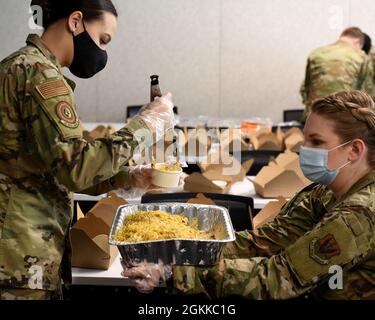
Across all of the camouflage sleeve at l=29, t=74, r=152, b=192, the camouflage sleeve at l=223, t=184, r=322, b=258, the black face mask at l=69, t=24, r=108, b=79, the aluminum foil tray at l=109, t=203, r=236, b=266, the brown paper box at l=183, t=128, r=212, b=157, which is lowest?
the brown paper box at l=183, t=128, r=212, b=157

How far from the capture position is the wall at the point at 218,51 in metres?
6.49

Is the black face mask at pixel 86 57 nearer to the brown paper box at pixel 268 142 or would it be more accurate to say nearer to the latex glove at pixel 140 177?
the latex glove at pixel 140 177

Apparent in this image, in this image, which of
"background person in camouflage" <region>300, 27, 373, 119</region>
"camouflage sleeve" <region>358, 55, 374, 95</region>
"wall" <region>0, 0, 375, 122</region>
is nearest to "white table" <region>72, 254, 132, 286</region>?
"background person in camouflage" <region>300, 27, 373, 119</region>

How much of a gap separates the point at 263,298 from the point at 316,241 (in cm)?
19

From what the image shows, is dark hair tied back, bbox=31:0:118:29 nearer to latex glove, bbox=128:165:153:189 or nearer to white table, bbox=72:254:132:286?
latex glove, bbox=128:165:153:189

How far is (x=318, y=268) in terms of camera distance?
1465 millimetres

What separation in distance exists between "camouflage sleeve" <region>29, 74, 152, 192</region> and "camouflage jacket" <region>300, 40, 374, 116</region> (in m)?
3.81

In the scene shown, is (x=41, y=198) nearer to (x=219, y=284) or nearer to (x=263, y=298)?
(x=219, y=284)

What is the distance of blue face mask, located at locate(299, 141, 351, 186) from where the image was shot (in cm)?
164

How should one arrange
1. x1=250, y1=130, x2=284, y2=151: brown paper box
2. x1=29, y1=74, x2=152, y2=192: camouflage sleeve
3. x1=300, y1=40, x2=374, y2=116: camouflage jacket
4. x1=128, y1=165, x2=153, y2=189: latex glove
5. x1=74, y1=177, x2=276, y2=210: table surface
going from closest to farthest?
x1=29, y1=74, x2=152, y2=192: camouflage sleeve < x1=128, y1=165, x2=153, y2=189: latex glove < x1=74, y1=177, x2=276, y2=210: table surface < x1=250, y1=130, x2=284, y2=151: brown paper box < x1=300, y1=40, x2=374, y2=116: camouflage jacket

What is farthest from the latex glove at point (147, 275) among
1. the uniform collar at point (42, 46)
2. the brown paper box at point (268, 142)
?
the brown paper box at point (268, 142)

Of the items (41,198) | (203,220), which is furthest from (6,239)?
(203,220)

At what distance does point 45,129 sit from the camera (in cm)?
141

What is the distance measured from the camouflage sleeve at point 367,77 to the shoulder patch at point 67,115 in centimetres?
420
